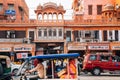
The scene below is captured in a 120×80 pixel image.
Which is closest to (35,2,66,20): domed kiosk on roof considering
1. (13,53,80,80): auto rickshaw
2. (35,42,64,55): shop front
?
(35,42,64,55): shop front

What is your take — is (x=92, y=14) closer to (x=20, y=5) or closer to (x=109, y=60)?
(x=20, y=5)

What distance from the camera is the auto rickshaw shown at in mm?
16531

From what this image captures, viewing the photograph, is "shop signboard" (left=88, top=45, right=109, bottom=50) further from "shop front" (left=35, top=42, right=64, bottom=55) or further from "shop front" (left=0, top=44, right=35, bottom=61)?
"shop front" (left=0, top=44, right=35, bottom=61)

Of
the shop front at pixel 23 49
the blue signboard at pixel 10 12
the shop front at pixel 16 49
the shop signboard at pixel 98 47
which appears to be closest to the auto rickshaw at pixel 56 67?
the shop front at pixel 16 49

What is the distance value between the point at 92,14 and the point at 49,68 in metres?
50.0

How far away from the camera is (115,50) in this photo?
5619cm

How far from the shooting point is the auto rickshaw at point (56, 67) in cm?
1653

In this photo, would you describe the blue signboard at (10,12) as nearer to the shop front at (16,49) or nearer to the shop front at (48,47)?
the shop front at (48,47)

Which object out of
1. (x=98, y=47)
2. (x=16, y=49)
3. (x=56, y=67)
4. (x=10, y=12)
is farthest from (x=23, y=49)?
(x=56, y=67)

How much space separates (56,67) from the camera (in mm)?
16766

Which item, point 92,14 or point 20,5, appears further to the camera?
point 20,5

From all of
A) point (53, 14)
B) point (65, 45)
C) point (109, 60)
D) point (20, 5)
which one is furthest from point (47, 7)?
point (109, 60)

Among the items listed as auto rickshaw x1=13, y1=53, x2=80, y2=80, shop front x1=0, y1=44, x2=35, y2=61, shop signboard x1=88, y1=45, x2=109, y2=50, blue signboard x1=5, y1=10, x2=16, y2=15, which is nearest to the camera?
auto rickshaw x1=13, y1=53, x2=80, y2=80

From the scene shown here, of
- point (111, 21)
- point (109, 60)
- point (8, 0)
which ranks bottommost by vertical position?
point (109, 60)
